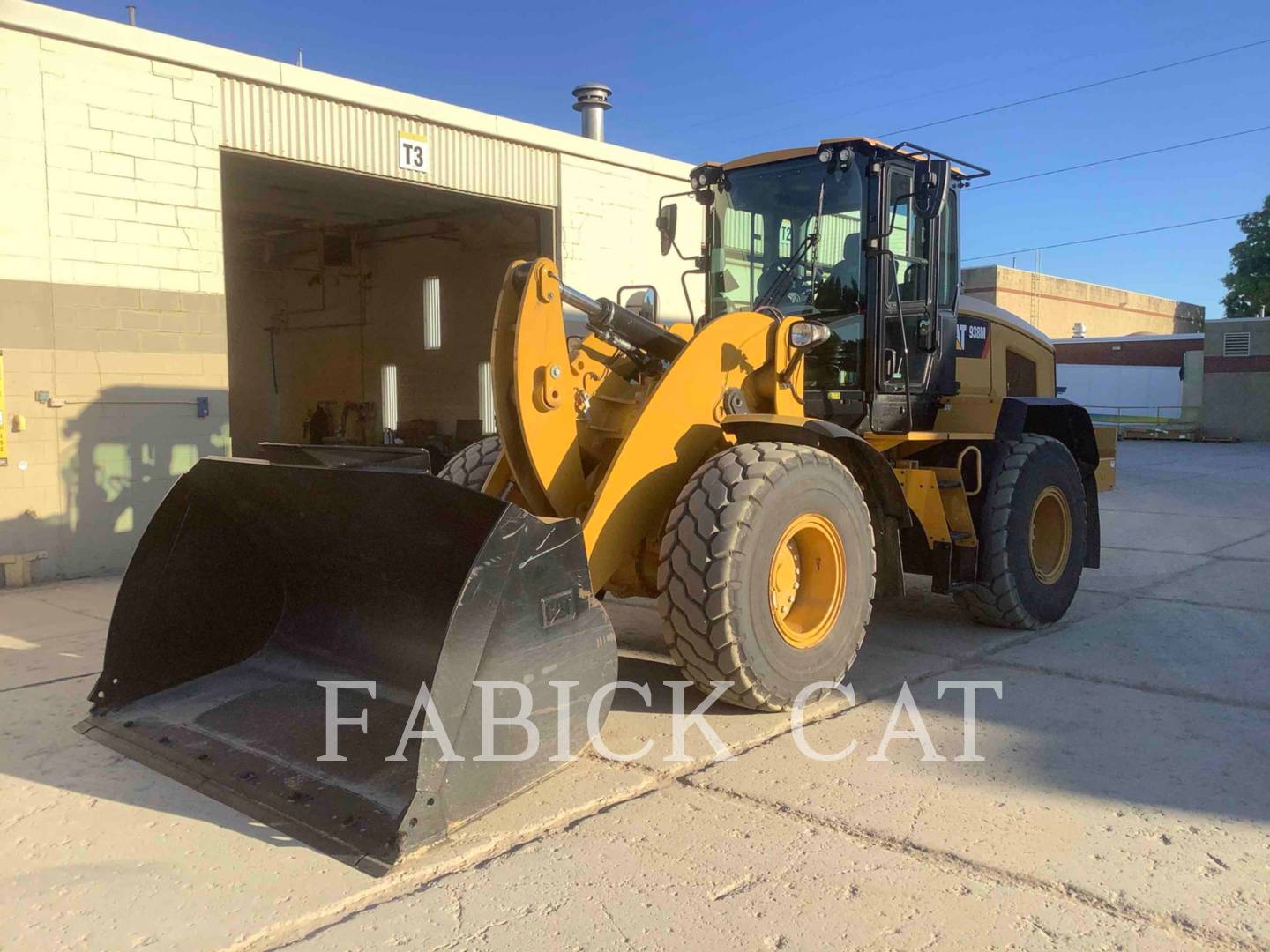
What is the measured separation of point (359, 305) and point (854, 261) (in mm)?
15302

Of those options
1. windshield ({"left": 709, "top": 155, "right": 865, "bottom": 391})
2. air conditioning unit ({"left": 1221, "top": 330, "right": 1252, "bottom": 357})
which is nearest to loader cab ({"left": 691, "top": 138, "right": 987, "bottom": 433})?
windshield ({"left": 709, "top": 155, "right": 865, "bottom": 391})

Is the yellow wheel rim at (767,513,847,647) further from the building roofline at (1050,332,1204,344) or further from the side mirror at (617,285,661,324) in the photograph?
the building roofline at (1050,332,1204,344)

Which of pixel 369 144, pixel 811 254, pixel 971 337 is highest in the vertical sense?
pixel 369 144

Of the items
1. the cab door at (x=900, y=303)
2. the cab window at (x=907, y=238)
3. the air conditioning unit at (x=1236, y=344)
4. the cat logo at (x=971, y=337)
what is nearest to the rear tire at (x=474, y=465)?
the cab door at (x=900, y=303)

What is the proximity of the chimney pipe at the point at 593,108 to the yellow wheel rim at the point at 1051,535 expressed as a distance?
29.1 feet

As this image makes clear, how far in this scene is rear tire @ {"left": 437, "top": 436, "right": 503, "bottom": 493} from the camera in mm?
5547

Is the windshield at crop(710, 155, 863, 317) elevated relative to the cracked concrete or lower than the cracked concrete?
elevated

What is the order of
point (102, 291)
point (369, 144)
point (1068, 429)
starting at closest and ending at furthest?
point (1068, 429) → point (102, 291) → point (369, 144)

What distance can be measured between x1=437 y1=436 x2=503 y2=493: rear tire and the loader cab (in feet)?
5.37

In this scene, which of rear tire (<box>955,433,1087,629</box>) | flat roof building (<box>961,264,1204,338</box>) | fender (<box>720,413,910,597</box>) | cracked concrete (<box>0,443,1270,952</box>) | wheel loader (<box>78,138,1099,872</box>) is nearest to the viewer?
cracked concrete (<box>0,443,1270,952</box>)

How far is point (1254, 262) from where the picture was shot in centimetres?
4294

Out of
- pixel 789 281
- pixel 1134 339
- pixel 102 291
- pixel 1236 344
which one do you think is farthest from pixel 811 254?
pixel 1134 339

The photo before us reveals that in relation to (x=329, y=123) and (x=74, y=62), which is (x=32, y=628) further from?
(x=329, y=123)

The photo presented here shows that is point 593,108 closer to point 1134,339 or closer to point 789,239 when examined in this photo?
point 789,239
